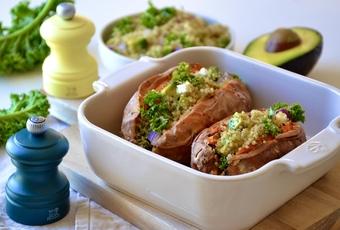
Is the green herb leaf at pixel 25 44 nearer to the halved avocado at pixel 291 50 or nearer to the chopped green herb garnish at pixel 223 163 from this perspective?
the halved avocado at pixel 291 50

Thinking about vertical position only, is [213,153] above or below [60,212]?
above

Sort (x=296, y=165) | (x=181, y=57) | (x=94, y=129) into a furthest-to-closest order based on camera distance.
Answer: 1. (x=181, y=57)
2. (x=94, y=129)
3. (x=296, y=165)

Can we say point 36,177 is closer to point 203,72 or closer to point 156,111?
point 156,111

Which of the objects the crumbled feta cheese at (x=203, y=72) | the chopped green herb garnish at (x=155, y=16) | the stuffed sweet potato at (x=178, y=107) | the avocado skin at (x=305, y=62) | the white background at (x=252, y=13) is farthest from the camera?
the white background at (x=252, y=13)

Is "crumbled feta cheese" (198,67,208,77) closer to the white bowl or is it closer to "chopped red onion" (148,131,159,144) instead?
"chopped red onion" (148,131,159,144)

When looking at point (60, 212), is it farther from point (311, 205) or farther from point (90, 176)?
point (311, 205)

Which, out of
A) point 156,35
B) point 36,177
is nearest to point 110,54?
point 156,35

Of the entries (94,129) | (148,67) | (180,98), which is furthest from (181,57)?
(94,129)

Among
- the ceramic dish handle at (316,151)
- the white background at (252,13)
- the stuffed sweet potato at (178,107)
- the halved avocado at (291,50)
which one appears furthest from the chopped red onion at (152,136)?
the white background at (252,13)

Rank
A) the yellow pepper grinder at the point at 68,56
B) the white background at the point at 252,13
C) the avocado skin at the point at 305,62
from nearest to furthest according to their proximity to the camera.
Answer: the yellow pepper grinder at the point at 68,56, the avocado skin at the point at 305,62, the white background at the point at 252,13
